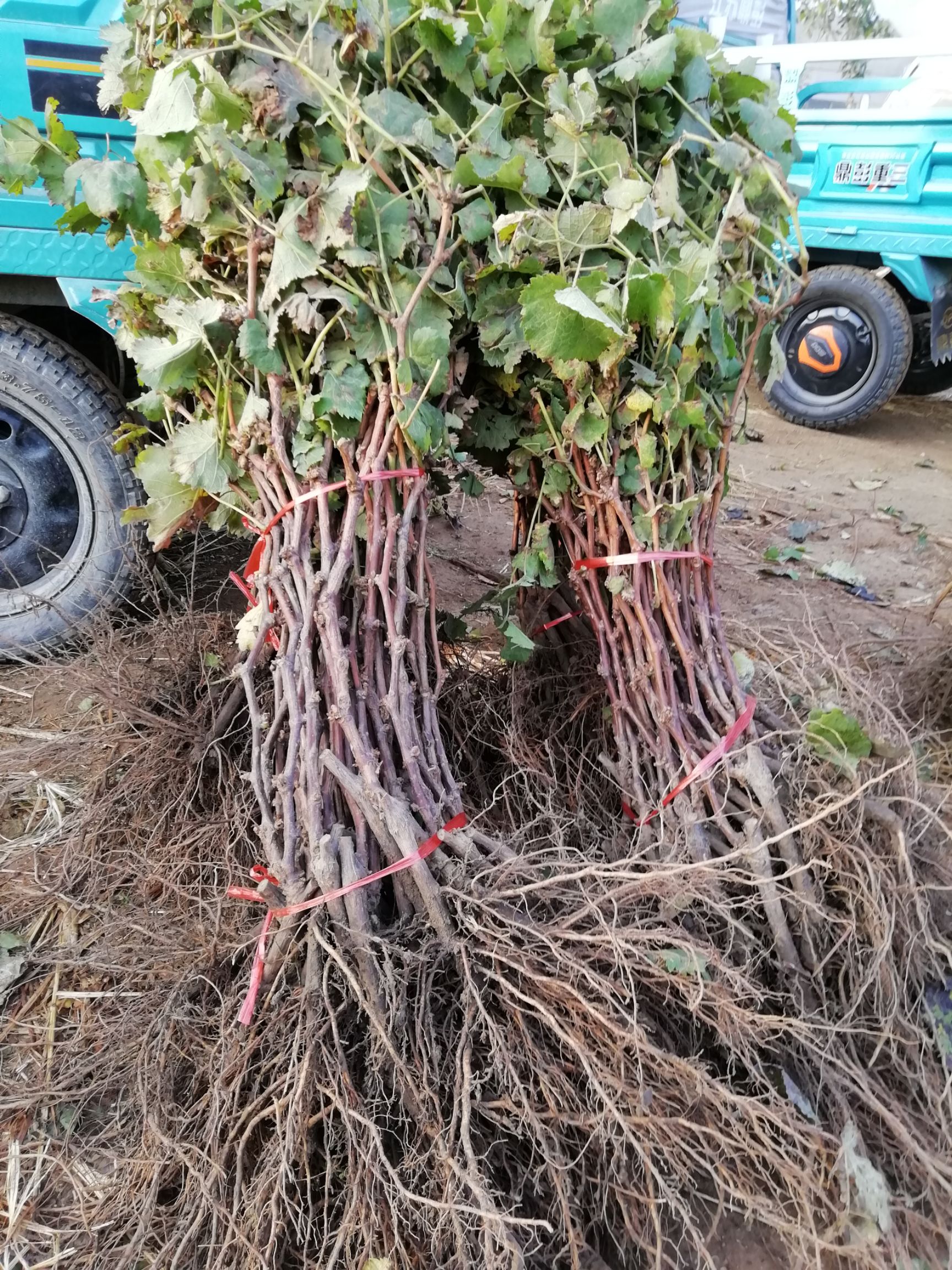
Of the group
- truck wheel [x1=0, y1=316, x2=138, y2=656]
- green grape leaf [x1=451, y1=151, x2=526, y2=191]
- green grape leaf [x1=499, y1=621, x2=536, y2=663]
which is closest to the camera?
green grape leaf [x1=451, y1=151, x2=526, y2=191]

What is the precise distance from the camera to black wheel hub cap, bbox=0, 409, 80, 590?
280cm

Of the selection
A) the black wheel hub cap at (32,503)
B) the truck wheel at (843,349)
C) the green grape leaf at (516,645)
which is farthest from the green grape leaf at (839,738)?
the truck wheel at (843,349)

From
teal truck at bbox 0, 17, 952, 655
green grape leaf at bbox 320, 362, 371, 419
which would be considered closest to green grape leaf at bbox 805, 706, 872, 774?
green grape leaf at bbox 320, 362, 371, 419

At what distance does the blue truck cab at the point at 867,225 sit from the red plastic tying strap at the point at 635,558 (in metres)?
4.84

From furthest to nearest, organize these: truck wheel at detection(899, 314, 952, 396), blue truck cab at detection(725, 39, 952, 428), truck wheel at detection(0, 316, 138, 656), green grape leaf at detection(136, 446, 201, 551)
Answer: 1. truck wheel at detection(899, 314, 952, 396)
2. blue truck cab at detection(725, 39, 952, 428)
3. truck wheel at detection(0, 316, 138, 656)
4. green grape leaf at detection(136, 446, 201, 551)

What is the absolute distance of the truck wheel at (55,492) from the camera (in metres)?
2.73

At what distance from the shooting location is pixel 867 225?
19.7ft

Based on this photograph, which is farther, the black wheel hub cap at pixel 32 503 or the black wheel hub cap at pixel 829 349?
the black wheel hub cap at pixel 829 349

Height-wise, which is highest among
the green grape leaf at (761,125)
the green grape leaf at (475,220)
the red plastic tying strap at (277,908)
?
the green grape leaf at (761,125)

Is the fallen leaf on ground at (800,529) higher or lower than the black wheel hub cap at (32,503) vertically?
lower

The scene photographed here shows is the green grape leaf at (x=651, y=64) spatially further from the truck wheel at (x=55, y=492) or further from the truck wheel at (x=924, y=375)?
the truck wheel at (x=924, y=375)

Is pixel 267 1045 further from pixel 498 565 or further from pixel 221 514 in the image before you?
pixel 498 565

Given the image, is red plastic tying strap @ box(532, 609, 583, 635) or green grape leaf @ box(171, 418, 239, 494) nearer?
green grape leaf @ box(171, 418, 239, 494)

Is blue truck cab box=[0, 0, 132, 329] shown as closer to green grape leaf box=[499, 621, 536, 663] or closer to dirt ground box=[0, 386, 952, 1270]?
dirt ground box=[0, 386, 952, 1270]
